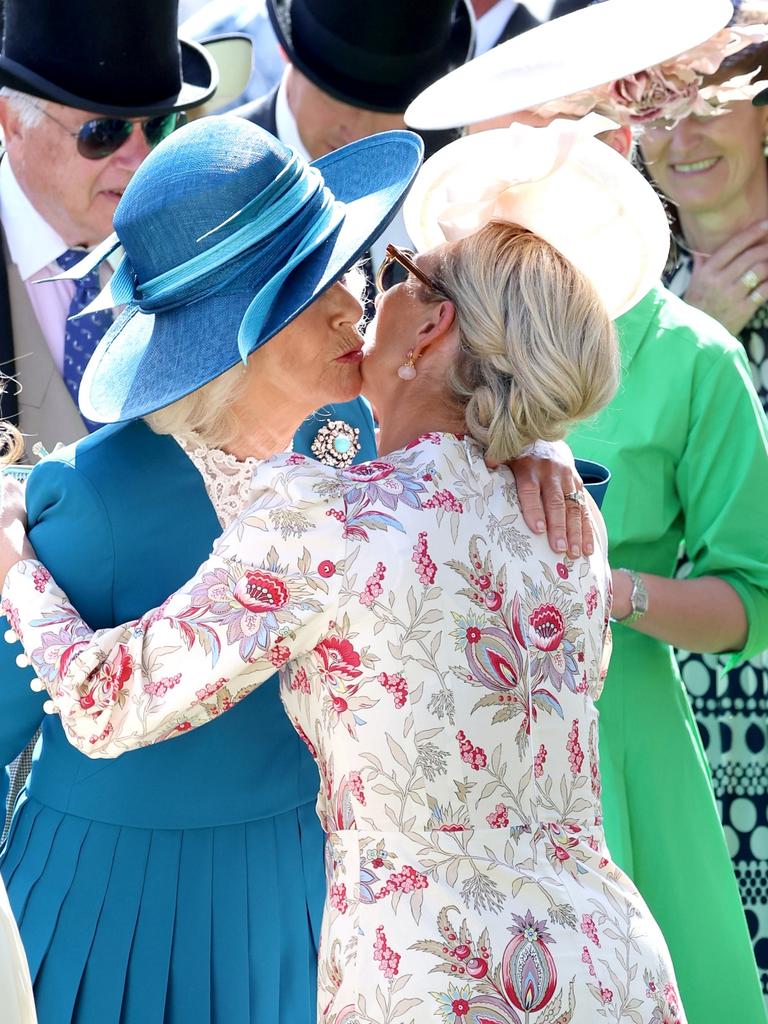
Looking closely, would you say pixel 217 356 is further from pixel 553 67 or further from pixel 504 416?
pixel 553 67

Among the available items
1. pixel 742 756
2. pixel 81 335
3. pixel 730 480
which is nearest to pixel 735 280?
pixel 730 480

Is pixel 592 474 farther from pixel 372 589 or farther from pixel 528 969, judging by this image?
pixel 528 969

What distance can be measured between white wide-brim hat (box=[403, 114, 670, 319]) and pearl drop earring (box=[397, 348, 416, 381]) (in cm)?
18

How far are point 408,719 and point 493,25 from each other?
3982 millimetres

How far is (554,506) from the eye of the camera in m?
2.08

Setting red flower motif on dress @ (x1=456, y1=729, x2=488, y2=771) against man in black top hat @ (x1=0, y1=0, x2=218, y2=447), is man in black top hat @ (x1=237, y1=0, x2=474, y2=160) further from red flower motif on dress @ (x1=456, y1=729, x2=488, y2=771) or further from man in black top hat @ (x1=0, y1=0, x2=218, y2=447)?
red flower motif on dress @ (x1=456, y1=729, x2=488, y2=771)

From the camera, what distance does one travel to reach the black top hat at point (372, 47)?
4402 mm

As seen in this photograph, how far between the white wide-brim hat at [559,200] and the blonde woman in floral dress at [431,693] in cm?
16

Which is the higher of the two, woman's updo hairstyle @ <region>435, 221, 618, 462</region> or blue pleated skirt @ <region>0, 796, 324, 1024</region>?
woman's updo hairstyle @ <region>435, 221, 618, 462</region>

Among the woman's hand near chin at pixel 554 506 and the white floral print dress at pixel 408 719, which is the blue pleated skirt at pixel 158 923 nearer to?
the white floral print dress at pixel 408 719

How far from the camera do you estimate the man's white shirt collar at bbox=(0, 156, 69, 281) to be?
3.94m

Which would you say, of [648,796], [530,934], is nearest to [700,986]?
[648,796]

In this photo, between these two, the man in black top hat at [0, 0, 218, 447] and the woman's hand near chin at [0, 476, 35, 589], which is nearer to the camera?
the woman's hand near chin at [0, 476, 35, 589]

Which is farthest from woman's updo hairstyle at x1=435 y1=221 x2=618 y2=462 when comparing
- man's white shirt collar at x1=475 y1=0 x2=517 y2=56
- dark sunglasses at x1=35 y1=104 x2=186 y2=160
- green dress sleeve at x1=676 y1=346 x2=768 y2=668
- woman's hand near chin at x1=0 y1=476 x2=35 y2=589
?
man's white shirt collar at x1=475 y1=0 x2=517 y2=56
